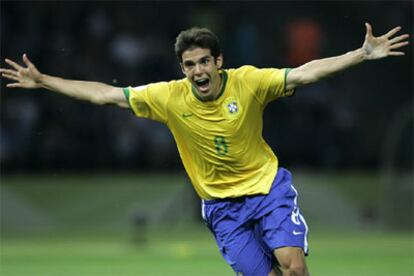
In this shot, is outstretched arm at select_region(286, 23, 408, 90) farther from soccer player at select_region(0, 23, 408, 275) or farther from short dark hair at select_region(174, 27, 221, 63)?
short dark hair at select_region(174, 27, 221, 63)

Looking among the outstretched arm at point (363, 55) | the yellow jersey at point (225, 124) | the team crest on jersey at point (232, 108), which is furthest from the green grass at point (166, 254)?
the outstretched arm at point (363, 55)

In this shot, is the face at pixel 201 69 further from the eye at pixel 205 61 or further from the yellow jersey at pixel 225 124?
the yellow jersey at pixel 225 124

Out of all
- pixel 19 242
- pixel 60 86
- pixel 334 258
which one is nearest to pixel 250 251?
pixel 60 86

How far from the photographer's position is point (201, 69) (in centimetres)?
907

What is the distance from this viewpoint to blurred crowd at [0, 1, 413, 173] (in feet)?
69.7

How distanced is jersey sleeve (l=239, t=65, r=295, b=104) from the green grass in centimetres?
543

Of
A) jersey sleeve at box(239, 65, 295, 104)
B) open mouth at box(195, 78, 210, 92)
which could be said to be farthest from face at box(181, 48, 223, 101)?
jersey sleeve at box(239, 65, 295, 104)

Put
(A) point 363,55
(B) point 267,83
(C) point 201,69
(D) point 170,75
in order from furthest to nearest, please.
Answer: (D) point 170,75
(B) point 267,83
(C) point 201,69
(A) point 363,55

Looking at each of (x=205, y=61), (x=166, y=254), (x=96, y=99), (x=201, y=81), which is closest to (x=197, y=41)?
(x=205, y=61)

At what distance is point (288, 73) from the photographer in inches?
360

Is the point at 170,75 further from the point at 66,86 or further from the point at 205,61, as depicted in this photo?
the point at 205,61

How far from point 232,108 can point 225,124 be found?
14 centimetres

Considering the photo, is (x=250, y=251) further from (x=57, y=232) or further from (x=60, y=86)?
(x=57, y=232)

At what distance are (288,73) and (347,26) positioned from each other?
1394 cm
